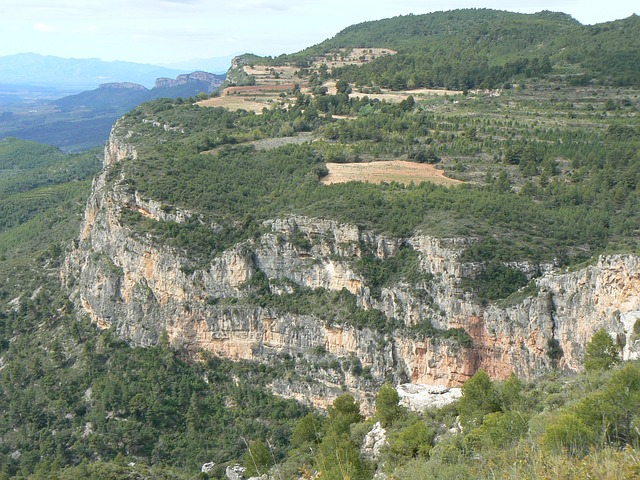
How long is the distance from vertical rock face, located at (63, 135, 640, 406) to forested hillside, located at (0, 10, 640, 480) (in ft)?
0.47

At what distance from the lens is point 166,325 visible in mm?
50906

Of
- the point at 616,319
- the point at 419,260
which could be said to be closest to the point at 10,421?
the point at 419,260

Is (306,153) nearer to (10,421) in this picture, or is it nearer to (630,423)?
(10,421)

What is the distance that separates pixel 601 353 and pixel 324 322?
17.7 m

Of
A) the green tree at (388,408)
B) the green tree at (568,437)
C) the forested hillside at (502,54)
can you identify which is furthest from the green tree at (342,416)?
the forested hillside at (502,54)

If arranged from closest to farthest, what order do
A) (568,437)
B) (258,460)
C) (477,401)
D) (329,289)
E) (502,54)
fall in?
1. (568,437)
2. (477,401)
3. (258,460)
4. (329,289)
5. (502,54)

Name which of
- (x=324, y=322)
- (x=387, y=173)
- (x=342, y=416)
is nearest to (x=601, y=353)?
(x=342, y=416)

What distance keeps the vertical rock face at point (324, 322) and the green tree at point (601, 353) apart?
95cm

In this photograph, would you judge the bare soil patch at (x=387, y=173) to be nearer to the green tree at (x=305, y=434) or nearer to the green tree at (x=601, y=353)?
the green tree at (x=305, y=434)

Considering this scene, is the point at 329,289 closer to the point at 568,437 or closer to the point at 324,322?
the point at 324,322

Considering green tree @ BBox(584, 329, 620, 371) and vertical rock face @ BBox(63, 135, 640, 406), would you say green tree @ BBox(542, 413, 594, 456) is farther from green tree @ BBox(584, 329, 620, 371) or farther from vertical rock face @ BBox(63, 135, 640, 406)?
vertical rock face @ BBox(63, 135, 640, 406)

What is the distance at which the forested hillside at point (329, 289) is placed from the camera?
31.3 metres

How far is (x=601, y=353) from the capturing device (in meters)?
32.2

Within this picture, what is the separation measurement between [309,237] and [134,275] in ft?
40.2
